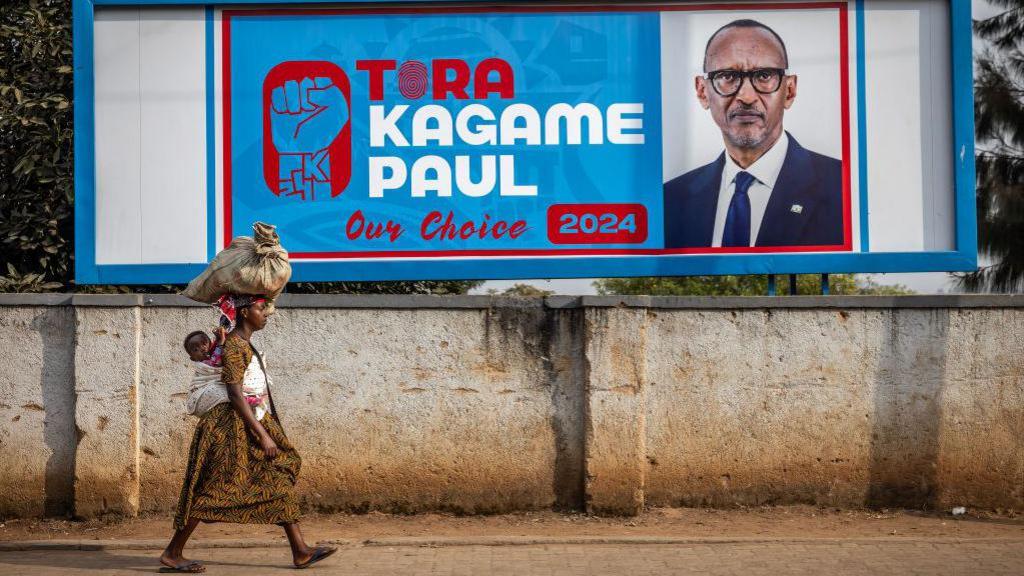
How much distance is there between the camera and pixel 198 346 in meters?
5.66

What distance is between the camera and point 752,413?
7117 millimetres

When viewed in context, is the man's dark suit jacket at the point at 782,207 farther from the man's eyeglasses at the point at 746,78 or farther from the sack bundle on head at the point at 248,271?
the sack bundle on head at the point at 248,271

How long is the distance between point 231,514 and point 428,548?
1.30 meters

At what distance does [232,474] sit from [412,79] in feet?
10.5

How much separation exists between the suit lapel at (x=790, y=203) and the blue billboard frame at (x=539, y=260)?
0.46 feet

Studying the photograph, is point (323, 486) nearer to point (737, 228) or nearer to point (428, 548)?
point (428, 548)

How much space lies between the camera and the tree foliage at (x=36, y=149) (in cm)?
820

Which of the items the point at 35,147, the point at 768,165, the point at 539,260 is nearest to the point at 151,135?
the point at 35,147

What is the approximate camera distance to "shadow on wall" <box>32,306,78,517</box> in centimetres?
704

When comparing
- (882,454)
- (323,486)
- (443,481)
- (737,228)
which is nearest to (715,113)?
(737,228)

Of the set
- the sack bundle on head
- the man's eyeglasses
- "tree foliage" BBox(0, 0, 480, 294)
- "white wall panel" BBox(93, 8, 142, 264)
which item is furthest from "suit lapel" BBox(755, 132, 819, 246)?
"tree foliage" BBox(0, 0, 480, 294)

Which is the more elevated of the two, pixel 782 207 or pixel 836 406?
pixel 782 207

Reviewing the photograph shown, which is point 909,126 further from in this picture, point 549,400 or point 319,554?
point 319,554

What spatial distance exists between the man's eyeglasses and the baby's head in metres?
3.94
